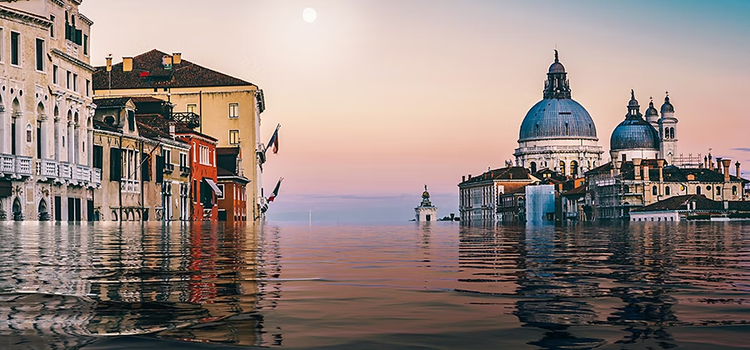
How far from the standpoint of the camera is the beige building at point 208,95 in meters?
85.2

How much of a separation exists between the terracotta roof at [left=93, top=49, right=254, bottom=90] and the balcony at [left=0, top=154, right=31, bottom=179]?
38877 mm

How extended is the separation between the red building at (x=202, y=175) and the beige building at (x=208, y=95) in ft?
26.9

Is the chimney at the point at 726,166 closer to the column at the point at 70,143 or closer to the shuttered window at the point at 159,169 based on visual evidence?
the shuttered window at the point at 159,169

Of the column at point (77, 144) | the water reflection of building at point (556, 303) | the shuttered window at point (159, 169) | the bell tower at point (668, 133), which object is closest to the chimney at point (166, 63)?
the shuttered window at point (159, 169)

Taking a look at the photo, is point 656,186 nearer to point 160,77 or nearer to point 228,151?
point 228,151

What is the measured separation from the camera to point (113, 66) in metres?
89.8

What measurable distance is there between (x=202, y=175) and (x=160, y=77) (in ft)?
53.6

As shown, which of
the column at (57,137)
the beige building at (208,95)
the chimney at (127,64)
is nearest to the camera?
the column at (57,137)

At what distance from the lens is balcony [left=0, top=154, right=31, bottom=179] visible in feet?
147

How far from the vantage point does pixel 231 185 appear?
7838 centimetres

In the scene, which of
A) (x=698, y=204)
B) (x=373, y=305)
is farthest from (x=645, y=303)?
(x=698, y=204)

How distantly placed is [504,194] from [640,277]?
177216 millimetres

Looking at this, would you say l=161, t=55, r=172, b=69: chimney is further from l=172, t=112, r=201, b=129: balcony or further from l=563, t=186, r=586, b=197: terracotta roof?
l=563, t=186, r=586, b=197: terracotta roof

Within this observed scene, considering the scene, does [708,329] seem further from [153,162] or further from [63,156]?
[153,162]
